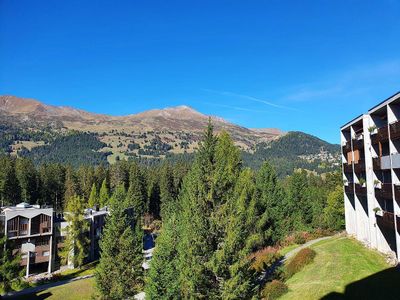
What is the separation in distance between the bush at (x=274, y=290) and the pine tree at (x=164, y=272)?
327 inches

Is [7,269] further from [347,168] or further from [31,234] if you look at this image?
[347,168]

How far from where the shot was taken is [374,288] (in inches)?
1003

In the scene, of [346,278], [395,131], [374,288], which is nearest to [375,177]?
[395,131]

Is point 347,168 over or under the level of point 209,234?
over

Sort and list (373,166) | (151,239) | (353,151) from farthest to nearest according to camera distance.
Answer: (151,239) → (353,151) → (373,166)

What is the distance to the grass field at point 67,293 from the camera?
4300cm

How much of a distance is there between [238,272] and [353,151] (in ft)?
91.9

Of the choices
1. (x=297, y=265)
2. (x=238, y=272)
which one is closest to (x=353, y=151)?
(x=297, y=265)

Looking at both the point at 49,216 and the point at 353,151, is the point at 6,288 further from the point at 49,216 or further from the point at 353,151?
the point at 353,151

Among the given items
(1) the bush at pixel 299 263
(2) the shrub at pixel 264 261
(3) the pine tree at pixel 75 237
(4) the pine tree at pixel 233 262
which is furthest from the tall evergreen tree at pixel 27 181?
(4) the pine tree at pixel 233 262

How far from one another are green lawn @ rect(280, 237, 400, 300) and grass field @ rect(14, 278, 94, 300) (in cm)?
2512

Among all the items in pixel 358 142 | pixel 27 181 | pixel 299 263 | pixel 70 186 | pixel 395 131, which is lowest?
pixel 299 263

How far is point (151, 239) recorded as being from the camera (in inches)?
3499

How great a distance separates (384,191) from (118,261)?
1061 inches
